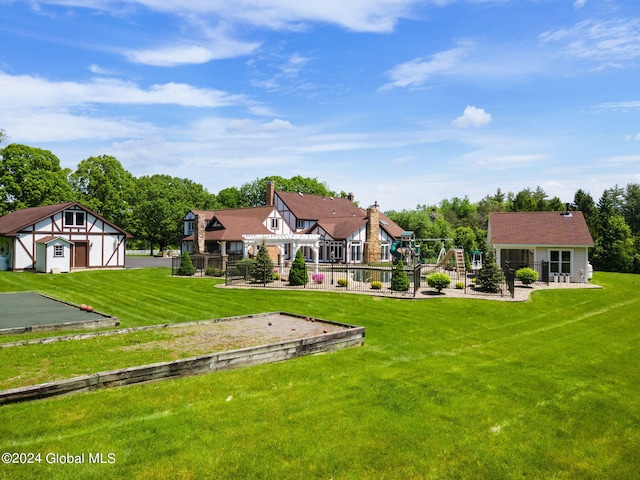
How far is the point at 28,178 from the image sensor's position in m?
48.8

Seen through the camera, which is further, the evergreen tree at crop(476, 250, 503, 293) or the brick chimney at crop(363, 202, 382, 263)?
the brick chimney at crop(363, 202, 382, 263)

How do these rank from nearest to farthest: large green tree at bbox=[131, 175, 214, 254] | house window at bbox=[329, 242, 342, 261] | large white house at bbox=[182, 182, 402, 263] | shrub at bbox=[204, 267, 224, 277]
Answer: shrub at bbox=[204, 267, 224, 277] < large white house at bbox=[182, 182, 402, 263] < house window at bbox=[329, 242, 342, 261] < large green tree at bbox=[131, 175, 214, 254]

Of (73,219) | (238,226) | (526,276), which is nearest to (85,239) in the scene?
(73,219)

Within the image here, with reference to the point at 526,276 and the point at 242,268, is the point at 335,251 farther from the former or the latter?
the point at 526,276

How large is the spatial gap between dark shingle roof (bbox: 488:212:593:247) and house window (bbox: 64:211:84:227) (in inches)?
1255

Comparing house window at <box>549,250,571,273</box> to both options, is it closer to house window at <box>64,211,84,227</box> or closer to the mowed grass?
the mowed grass

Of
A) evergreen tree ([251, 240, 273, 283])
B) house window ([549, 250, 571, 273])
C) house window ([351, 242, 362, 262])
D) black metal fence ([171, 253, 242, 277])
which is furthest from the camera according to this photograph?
house window ([351, 242, 362, 262])

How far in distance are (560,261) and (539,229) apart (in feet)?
8.96

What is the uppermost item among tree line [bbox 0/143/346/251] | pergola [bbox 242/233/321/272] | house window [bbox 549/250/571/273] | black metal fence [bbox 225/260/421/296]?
tree line [bbox 0/143/346/251]

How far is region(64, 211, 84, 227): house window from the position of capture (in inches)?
1428

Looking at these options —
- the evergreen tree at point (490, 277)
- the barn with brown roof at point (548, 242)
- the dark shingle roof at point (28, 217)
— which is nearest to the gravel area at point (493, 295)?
the evergreen tree at point (490, 277)

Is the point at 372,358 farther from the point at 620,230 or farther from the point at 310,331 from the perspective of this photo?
the point at 620,230

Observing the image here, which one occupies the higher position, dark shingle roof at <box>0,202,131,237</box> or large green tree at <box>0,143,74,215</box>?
large green tree at <box>0,143,74,215</box>

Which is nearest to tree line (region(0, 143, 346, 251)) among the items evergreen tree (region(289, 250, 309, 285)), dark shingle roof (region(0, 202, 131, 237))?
dark shingle roof (region(0, 202, 131, 237))
